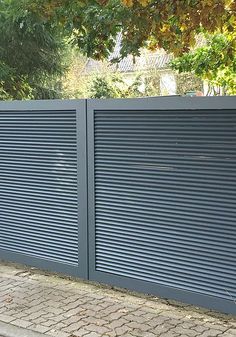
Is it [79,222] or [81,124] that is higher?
[81,124]

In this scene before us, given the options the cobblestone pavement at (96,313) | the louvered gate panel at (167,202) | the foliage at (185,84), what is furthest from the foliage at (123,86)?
the cobblestone pavement at (96,313)

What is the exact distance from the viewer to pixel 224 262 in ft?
14.2

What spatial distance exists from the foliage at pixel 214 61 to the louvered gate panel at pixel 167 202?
9.03 ft

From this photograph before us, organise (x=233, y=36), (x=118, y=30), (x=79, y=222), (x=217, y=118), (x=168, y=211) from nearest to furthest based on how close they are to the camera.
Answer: (x=217, y=118) → (x=168, y=211) → (x=79, y=222) → (x=118, y=30) → (x=233, y=36)

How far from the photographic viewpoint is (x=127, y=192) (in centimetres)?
496

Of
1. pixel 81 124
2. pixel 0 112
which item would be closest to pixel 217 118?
pixel 81 124

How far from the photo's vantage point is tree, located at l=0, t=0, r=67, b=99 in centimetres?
1002

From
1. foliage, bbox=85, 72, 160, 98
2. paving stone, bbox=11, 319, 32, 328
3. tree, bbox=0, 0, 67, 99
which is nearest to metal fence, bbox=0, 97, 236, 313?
paving stone, bbox=11, 319, 32, 328

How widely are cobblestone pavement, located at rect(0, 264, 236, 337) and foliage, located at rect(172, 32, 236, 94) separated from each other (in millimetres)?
3712

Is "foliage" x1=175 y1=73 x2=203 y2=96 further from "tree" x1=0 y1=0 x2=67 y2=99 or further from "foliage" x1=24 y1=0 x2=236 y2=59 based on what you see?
"foliage" x1=24 y1=0 x2=236 y2=59

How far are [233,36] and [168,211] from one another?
342cm

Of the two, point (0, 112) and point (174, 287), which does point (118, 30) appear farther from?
point (174, 287)

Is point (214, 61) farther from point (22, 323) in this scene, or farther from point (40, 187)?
point (22, 323)

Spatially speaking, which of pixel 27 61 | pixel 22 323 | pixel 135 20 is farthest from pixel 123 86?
pixel 22 323
